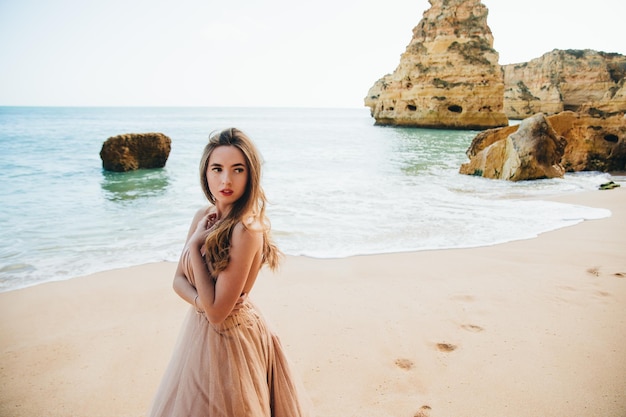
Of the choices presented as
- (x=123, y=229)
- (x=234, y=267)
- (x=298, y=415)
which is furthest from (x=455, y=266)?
(x=123, y=229)

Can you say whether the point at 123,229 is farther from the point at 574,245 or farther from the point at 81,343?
the point at 574,245

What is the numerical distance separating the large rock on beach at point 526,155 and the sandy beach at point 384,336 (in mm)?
7527

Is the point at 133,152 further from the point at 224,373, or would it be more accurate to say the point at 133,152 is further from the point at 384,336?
the point at 224,373

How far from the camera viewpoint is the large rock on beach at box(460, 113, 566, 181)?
1184 cm

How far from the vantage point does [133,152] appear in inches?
567

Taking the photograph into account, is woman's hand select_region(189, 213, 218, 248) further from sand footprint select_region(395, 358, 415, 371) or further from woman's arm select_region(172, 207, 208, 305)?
sand footprint select_region(395, 358, 415, 371)

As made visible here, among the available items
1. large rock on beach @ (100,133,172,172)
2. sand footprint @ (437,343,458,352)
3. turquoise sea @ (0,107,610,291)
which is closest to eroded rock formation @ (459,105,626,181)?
turquoise sea @ (0,107,610,291)

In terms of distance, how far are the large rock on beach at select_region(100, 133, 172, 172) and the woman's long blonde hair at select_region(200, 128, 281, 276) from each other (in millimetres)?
13868

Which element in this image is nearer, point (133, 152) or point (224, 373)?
point (224, 373)

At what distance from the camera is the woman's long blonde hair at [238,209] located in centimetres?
155

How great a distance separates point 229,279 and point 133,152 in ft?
47.5

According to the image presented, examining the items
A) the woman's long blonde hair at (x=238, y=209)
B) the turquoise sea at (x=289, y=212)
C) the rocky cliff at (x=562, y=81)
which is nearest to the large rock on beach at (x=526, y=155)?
the turquoise sea at (x=289, y=212)

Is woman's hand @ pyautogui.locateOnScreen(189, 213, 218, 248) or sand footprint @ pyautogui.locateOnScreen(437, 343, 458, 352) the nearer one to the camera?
woman's hand @ pyautogui.locateOnScreen(189, 213, 218, 248)

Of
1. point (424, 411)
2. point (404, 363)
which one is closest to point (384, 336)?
point (404, 363)
